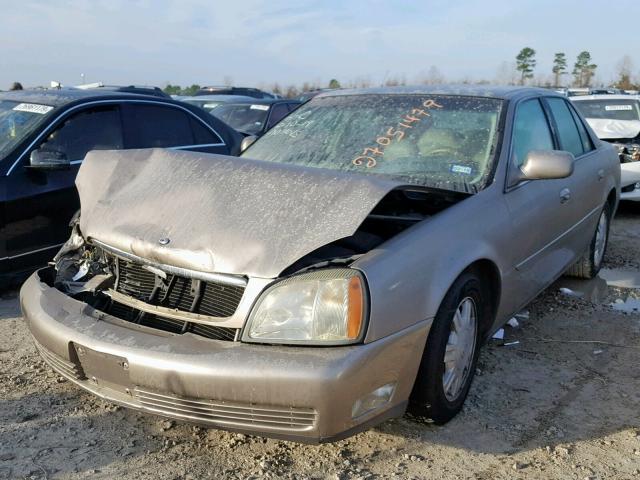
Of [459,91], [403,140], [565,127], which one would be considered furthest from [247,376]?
[565,127]

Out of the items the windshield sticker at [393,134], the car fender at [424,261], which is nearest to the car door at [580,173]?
the windshield sticker at [393,134]

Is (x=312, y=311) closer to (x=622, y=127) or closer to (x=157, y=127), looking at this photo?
(x=157, y=127)

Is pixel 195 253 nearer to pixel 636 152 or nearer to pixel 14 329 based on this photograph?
pixel 14 329

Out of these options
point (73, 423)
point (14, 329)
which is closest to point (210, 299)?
point (73, 423)

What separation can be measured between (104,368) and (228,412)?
21.5 inches

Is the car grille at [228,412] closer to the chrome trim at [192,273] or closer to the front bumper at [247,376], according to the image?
the front bumper at [247,376]

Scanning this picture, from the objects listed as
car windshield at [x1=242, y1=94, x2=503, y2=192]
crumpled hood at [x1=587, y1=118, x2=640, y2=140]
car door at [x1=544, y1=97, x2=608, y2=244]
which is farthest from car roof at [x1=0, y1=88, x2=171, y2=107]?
crumpled hood at [x1=587, y1=118, x2=640, y2=140]

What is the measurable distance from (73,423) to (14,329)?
1.45 metres

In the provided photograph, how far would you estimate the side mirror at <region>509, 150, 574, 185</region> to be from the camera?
3264 mm

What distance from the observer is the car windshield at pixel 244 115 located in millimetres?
9211

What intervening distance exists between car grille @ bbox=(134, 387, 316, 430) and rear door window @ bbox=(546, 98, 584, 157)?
2.97m

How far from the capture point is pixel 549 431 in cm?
288

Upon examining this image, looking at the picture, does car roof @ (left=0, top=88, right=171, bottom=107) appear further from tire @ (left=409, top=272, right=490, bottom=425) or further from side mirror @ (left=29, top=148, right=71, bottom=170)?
tire @ (left=409, top=272, right=490, bottom=425)

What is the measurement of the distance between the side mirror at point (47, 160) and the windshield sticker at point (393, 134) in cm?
230
